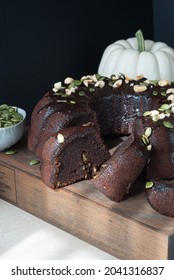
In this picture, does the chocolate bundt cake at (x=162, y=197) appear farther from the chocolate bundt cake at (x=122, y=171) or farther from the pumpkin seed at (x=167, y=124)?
the pumpkin seed at (x=167, y=124)

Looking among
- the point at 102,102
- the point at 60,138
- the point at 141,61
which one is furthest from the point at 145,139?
the point at 141,61

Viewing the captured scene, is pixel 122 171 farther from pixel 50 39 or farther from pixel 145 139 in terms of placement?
pixel 50 39

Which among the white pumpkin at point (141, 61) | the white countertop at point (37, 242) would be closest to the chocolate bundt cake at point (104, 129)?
the white countertop at point (37, 242)

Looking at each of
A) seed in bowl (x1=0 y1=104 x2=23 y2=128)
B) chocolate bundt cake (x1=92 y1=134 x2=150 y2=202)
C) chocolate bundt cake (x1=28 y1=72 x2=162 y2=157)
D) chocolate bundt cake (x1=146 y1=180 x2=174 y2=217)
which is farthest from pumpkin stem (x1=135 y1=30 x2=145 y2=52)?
chocolate bundt cake (x1=146 y1=180 x2=174 y2=217)

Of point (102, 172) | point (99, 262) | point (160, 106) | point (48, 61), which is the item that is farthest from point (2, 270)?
point (48, 61)

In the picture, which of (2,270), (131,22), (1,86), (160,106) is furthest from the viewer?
(131,22)

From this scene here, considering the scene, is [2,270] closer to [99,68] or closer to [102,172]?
[102,172]
